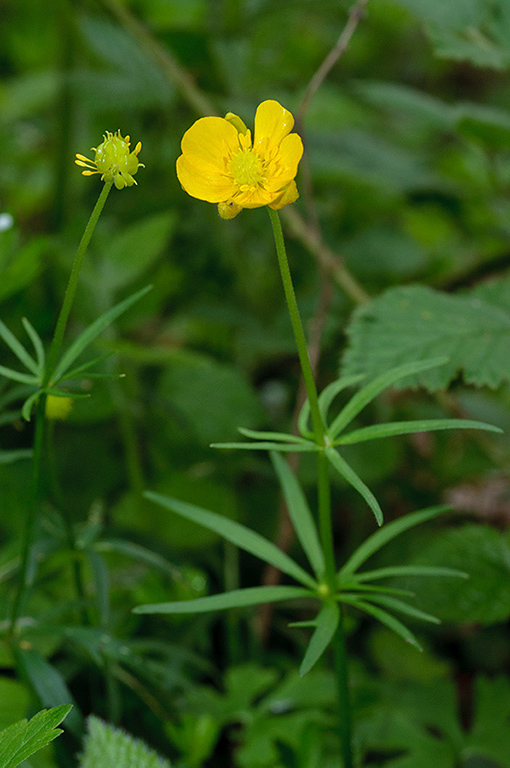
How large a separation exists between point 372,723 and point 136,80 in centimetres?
154

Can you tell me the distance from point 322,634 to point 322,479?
0.15 m

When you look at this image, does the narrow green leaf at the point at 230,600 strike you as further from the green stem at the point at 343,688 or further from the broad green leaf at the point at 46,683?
the broad green leaf at the point at 46,683

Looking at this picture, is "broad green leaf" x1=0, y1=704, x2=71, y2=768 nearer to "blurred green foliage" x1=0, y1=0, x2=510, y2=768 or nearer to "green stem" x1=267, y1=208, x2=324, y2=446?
"blurred green foliage" x1=0, y1=0, x2=510, y2=768

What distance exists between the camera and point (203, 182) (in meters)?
0.64

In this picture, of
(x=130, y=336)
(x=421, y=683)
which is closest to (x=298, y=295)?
(x=130, y=336)

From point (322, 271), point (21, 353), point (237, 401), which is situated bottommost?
point (237, 401)

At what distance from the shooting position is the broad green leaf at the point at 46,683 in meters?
0.77

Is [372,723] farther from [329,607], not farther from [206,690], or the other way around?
[329,607]

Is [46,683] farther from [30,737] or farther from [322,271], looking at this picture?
[322,271]

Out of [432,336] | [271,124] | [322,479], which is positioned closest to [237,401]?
[432,336]

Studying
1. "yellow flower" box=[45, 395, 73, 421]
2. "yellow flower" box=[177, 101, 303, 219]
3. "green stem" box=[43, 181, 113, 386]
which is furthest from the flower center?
"yellow flower" box=[45, 395, 73, 421]

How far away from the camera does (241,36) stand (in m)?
1.86

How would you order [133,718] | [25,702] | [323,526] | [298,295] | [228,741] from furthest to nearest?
[298,295] < [228,741] < [133,718] < [25,702] < [323,526]

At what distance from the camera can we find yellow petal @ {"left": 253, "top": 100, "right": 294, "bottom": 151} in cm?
62
